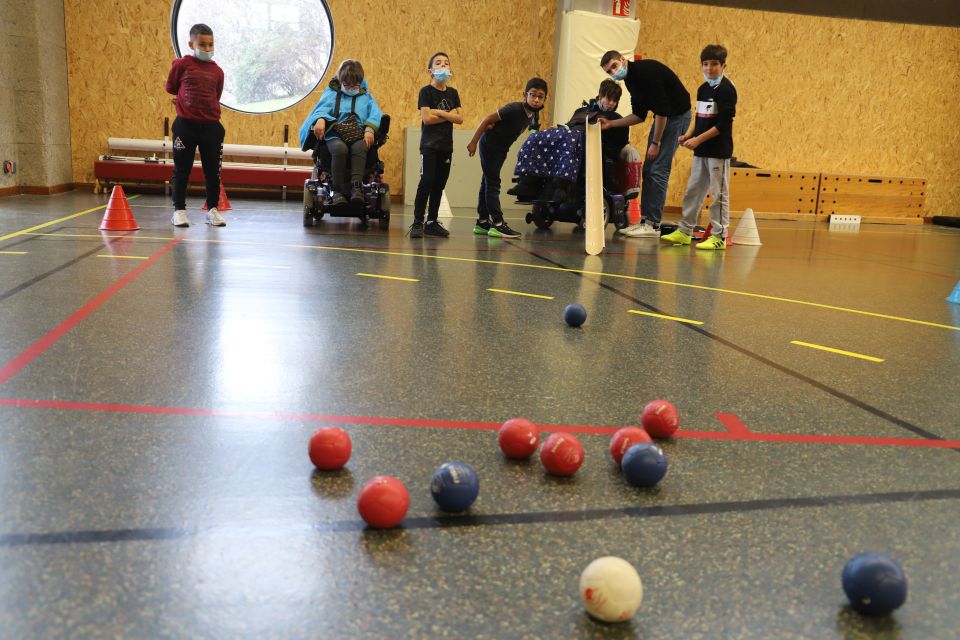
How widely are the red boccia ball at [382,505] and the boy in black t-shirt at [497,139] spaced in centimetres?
583

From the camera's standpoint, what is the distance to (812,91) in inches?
550

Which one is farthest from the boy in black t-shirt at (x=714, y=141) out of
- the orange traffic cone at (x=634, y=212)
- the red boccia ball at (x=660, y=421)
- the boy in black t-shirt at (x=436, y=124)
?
the red boccia ball at (x=660, y=421)

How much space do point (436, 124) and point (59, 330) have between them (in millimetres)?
4255

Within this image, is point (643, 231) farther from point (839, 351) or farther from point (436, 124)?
point (839, 351)

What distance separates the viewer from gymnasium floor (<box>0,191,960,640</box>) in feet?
4.25

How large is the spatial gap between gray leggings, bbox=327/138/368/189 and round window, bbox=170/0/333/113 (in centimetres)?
554

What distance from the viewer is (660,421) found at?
212 centimetres

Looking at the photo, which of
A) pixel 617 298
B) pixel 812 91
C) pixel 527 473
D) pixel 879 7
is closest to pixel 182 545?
pixel 527 473

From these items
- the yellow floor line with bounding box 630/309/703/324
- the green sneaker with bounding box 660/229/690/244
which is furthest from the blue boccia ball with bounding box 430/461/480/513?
the green sneaker with bounding box 660/229/690/244

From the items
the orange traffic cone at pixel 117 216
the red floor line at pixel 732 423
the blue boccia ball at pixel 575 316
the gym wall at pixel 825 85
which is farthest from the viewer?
the gym wall at pixel 825 85

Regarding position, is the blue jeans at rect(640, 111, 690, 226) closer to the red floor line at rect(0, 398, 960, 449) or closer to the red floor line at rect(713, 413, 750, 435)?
the red floor line at rect(713, 413, 750, 435)

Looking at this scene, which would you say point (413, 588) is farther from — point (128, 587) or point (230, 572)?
point (128, 587)

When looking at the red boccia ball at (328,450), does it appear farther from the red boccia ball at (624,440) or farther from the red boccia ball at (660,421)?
the red boccia ball at (660,421)

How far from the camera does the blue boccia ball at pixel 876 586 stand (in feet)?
4.24
